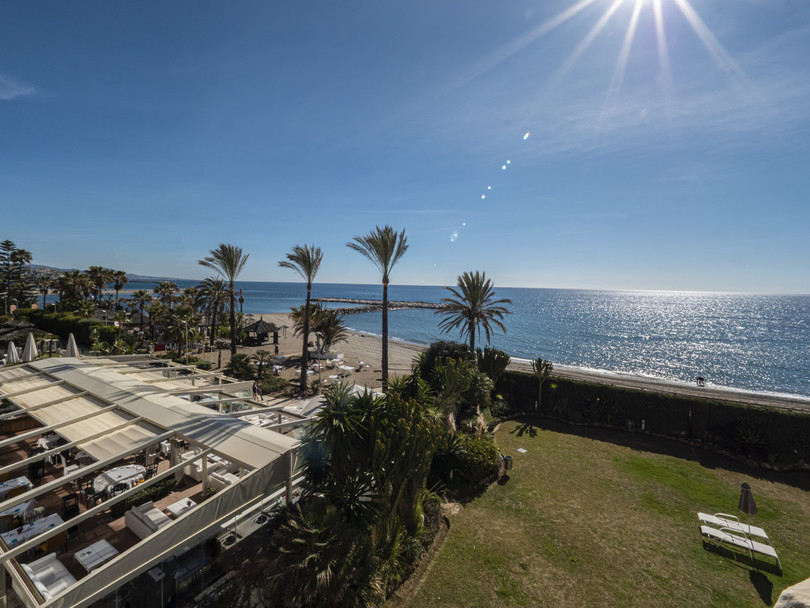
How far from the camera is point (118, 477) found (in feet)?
33.0

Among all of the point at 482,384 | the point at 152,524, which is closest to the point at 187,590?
the point at 152,524

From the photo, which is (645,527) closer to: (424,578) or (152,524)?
(424,578)

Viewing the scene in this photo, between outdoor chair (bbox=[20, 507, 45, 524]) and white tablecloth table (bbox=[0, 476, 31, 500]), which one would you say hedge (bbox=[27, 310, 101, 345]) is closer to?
white tablecloth table (bbox=[0, 476, 31, 500])

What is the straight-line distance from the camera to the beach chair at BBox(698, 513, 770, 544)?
9781mm

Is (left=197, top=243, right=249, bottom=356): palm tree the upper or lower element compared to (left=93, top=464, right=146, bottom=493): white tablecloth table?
upper

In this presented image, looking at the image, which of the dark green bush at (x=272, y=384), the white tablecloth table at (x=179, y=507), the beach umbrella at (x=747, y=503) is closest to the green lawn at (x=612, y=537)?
the beach umbrella at (x=747, y=503)

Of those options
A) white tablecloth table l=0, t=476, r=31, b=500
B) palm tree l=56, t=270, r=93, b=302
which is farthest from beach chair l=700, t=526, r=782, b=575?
palm tree l=56, t=270, r=93, b=302

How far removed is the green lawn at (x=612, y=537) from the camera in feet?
27.1

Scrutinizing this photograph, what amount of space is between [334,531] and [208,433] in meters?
3.54

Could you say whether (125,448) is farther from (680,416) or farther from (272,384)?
(680,416)

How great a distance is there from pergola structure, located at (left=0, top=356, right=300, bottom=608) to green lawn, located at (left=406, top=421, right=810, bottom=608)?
4.88 m

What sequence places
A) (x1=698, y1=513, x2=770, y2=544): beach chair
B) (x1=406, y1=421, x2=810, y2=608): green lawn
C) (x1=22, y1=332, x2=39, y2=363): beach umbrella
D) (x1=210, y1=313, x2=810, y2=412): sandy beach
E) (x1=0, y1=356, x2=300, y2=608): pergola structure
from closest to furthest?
1. (x1=0, y1=356, x2=300, y2=608): pergola structure
2. (x1=406, y1=421, x2=810, y2=608): green lawn
3. (x1=698, y1=513, x2=770, y2=544): beach chair
4. (x1=22, y1=332, x2=39, y2=363): beach umbrella
5. (x1=210, y1=313, x2=810, y2=412): sandy beach

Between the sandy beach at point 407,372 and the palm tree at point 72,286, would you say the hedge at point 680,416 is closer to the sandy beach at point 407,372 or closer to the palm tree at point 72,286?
the sandy beach at point 407,372

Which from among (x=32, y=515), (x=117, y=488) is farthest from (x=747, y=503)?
(x=32, y=515)
